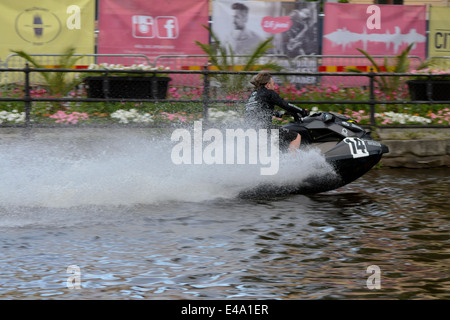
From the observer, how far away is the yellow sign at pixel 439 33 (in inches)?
697

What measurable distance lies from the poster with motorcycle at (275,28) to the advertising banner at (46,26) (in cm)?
287

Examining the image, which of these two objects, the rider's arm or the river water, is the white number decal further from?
the rider's arm

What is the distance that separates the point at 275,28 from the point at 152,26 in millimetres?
2818

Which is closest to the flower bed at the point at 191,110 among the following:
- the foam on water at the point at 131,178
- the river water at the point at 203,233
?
the river water at the point at 203,233

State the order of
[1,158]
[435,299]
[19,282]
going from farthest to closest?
[1,158]
[19,282]
[435,299]

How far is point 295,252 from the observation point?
6.27m

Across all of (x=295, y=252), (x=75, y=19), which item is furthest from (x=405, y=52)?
(x=295, y=252)

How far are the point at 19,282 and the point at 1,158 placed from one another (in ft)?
15.9

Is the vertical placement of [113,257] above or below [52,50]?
below

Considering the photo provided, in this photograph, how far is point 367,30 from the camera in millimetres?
17281

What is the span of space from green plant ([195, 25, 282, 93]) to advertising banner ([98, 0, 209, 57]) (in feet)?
4.13

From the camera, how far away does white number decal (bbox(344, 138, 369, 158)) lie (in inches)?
355

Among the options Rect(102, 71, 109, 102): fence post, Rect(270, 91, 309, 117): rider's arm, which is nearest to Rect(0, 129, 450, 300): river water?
Rect(270, 91, 309, 117): rider's arm
